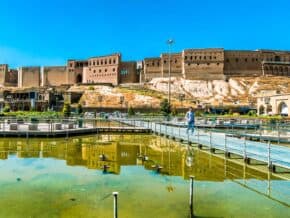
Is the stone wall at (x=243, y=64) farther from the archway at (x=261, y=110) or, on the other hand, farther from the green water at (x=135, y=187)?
the green water at (x=135, y=187)

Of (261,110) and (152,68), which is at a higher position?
(152,68)

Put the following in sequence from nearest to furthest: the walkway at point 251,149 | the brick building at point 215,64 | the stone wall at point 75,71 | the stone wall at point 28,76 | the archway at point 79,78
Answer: the walkway at point 251,149
the brick building at point 215,64
the stone wall at point 75,71
the archway at point 79,78
the stone wall at point 28,76

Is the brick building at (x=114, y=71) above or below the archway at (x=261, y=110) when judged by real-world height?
above

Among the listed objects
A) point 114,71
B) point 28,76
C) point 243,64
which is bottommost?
point 28,76

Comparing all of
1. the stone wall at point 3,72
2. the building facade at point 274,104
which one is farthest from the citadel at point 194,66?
the building facade at point 274,104

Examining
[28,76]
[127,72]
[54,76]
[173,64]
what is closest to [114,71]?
[127,72]

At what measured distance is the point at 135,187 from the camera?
10.7m

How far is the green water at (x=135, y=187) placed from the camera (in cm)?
841

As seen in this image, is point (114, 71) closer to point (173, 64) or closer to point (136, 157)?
point (173, 64)

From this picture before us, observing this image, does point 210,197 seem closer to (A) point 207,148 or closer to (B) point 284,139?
(A) point 207,148

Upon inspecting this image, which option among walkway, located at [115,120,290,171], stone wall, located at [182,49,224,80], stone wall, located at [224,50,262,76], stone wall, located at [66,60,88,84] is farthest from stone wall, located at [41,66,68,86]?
walkway, located at [115,120,290,171]

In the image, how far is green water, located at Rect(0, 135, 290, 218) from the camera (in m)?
8.41

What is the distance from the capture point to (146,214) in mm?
8125

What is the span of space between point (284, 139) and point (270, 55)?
241 feet
